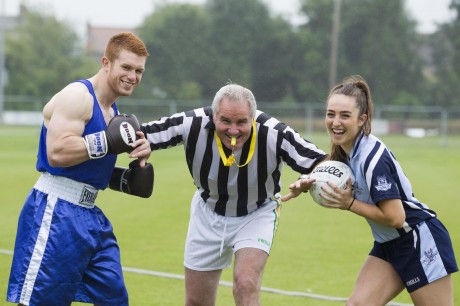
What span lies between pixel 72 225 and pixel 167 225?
6.94 meters

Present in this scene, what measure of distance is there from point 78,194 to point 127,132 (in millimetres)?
541

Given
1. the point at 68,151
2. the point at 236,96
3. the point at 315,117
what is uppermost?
the point at 236,96

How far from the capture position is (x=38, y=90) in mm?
62312

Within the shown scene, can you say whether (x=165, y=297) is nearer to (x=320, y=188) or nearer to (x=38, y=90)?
(x=320, y=188)

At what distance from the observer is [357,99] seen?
556cm

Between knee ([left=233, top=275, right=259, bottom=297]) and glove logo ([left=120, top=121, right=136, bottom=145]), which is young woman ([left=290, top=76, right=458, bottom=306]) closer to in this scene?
knee ([left=233, top=275, right=259, bottom=297])

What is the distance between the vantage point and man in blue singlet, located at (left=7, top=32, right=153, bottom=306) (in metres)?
5.46

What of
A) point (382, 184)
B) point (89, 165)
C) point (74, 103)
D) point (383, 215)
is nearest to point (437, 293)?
point (383, 215)

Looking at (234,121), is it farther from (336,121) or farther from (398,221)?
(398,221)

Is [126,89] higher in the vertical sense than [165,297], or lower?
higher

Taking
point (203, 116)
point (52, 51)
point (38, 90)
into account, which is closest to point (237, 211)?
point (203, 116)

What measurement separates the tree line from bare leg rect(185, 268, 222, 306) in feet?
182

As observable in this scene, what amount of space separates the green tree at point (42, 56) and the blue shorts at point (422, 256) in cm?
5701

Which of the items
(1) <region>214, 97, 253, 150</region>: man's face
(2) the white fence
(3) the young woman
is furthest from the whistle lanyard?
(2) the white fence
